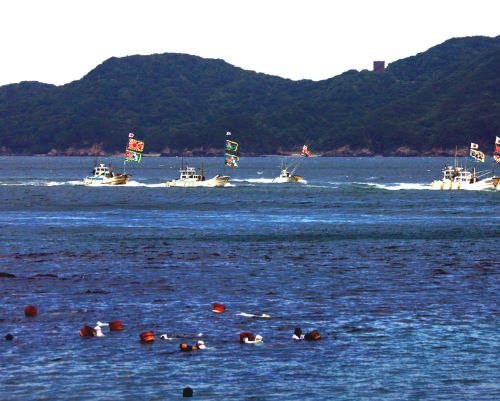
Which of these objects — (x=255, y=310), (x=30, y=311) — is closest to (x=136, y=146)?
(x=255, y=310)

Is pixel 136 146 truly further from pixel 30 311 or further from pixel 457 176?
pixel 30 311

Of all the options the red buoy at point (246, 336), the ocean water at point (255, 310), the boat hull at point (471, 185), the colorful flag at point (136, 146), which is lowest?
the ocean water at point (255, 310)

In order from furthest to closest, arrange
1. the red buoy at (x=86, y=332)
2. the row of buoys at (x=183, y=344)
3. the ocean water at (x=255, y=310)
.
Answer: the red buoy at (x=86, y=332) → the row of buoys at (x=183, y=344) → the ocean water at (x=255, y=310)

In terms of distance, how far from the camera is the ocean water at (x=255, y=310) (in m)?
35.5

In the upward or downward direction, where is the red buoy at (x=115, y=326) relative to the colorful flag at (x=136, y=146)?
downward

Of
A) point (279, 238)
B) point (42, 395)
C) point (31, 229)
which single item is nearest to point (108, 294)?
point (42, 395)

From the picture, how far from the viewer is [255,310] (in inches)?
1890

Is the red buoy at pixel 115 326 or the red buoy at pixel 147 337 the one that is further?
the red buoy at pixel 115 326

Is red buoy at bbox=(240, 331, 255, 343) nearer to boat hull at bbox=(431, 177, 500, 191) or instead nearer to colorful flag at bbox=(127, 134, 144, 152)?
boat hull at bbox=(431, 177, 500, 191)

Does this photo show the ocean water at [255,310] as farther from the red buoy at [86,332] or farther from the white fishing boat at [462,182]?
the white fishing boat at [462,182]

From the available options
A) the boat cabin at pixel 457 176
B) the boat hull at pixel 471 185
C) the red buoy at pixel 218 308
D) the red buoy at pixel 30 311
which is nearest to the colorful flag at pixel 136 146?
the boat hull at pixel 471 185

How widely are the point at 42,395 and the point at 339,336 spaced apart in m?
13.0

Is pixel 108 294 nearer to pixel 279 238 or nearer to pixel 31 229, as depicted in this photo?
pixel 279 238

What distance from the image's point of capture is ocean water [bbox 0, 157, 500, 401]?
116 feet
